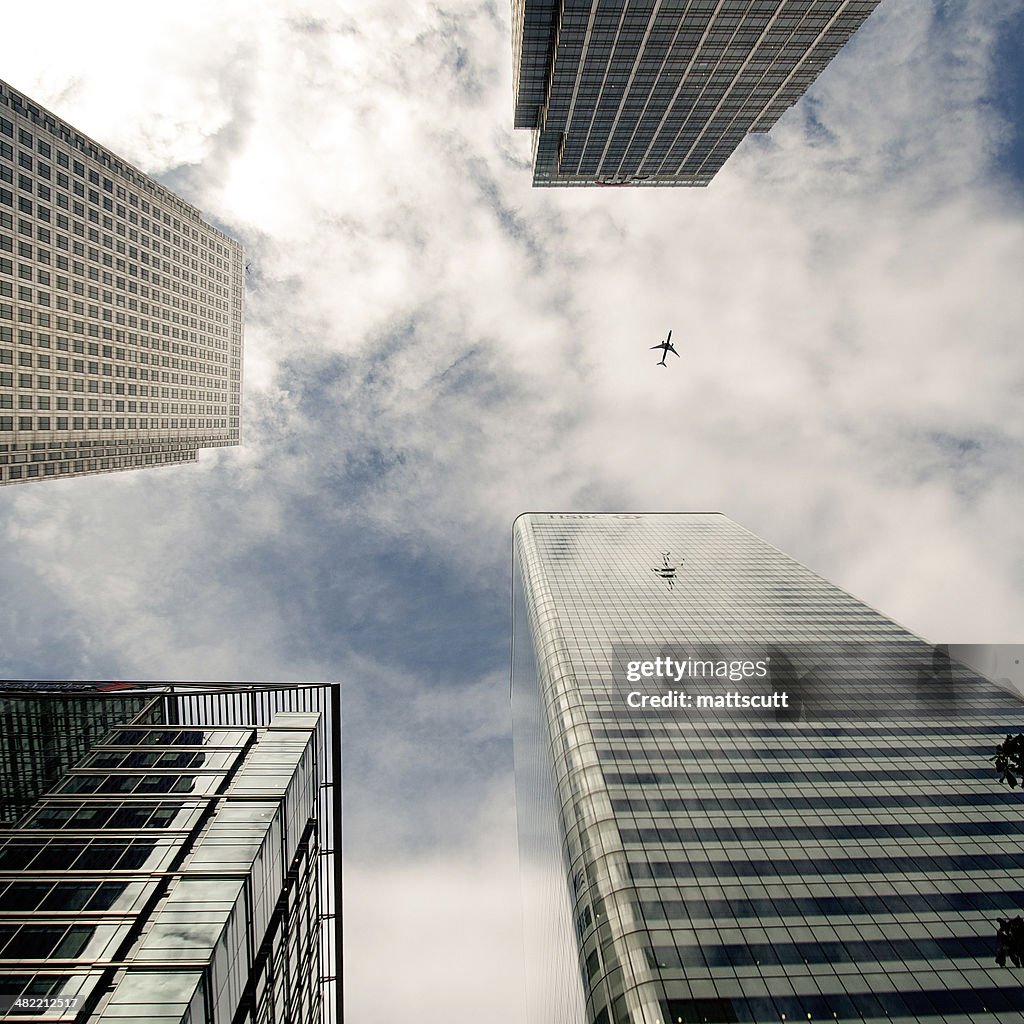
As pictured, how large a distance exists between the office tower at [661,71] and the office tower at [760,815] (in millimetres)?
91657

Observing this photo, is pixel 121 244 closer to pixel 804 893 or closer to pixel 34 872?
pixel 34 872

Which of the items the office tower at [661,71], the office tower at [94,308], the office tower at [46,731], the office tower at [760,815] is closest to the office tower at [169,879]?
the office tower at [46,731]

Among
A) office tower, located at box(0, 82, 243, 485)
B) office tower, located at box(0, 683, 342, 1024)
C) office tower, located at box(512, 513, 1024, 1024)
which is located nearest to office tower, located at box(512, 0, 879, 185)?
office tower, located at box(0, 82, 243, 485)

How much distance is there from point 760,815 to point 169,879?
48.0 m

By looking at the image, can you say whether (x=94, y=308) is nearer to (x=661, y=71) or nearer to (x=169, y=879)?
(x=169, y=879)

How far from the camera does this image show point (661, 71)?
350 feet

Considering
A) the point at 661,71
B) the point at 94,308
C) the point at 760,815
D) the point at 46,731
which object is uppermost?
the point at 661,71

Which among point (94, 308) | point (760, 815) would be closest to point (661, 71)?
point (94, 308)

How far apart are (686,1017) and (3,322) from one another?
99.4 metres

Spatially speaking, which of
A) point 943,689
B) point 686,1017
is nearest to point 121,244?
point 686,1017

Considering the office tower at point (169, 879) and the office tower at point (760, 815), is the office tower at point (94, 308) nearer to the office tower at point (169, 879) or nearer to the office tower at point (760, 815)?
the office tower at point (169, 879)

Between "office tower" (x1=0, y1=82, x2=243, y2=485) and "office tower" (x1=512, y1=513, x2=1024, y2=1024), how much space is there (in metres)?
73.5

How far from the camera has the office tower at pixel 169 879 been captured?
24.3 meters

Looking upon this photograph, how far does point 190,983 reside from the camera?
23.5m
